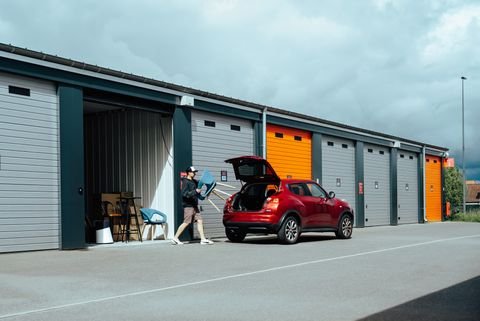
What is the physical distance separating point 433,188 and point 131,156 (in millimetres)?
21426

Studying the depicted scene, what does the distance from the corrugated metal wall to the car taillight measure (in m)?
3.27

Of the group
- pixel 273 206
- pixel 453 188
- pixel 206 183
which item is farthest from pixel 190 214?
pixel 453 188

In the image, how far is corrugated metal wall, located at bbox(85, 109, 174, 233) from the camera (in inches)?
658

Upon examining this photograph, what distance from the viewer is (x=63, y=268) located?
9898mm

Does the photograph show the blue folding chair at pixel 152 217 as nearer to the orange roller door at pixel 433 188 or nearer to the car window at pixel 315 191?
the car window at pixel 315 191

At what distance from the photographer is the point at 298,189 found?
15203 mm

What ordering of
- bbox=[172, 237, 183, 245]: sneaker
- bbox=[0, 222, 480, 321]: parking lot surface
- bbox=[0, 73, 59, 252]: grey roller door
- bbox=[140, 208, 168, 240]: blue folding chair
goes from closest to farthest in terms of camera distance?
bbox=[0, 222, 480, 321]: parking lot surface, bbox=[0, 73, 59, 252]: grey roller door, bbox=[172, 237, 183, 245]: sneaker, bbox=[140, 208, 168, 240]: blue folding chair

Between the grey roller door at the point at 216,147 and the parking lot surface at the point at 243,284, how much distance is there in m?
4.95

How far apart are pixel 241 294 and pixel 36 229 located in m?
7.09

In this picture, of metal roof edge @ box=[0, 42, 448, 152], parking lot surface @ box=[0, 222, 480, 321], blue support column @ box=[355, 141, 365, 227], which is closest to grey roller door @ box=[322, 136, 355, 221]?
blue support column @ box=[355, 141, 365, 227]

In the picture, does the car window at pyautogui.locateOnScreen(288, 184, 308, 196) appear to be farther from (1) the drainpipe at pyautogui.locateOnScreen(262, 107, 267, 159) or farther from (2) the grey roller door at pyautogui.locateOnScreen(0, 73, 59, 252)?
(2) the grey roller door at pyautogui.locateOnScreen(0, 73, 59, 252)

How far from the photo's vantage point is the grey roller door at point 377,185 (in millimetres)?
26969

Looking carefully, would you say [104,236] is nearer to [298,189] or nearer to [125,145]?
[125,145]

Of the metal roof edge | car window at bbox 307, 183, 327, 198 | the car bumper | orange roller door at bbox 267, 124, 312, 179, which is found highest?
the metal roof edge
